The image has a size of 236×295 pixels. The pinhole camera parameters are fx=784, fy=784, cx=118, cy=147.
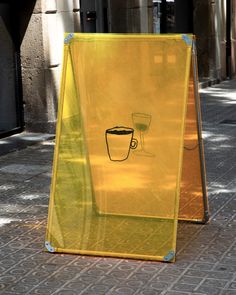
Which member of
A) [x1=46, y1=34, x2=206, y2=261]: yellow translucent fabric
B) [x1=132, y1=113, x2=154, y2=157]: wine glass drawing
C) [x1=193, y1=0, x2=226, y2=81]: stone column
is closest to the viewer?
A: [x1=46, y1=34, x2=206, y2=261]: yellow translucent fabric

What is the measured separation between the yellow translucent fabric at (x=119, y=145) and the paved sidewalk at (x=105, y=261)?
216 mm

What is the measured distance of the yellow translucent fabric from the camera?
602cm

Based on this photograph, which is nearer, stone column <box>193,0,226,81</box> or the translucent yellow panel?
the translucent yellow panel

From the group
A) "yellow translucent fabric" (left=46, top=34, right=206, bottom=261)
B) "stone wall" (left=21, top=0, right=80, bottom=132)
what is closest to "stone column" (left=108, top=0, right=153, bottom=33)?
"stone wall" (left=21, top=0, right=80, bottom=132)

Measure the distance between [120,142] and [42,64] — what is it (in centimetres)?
588

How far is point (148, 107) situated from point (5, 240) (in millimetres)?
1647

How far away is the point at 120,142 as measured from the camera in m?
6.17

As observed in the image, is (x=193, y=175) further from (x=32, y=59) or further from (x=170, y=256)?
(x=32, y=59)

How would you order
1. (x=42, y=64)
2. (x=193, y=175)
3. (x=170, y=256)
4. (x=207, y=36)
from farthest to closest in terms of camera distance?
(x=207, y=36) → (x=42, y=64) → (x=193, y=175) → (x=170, y=256)

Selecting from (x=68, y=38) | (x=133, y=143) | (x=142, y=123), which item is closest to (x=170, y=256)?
(x=133, y=143)

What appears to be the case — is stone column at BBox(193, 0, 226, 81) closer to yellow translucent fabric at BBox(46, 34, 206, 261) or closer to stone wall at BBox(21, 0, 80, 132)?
stone wall at BBox(21, 0, 80, 132)

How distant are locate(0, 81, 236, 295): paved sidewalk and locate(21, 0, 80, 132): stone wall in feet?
10.2

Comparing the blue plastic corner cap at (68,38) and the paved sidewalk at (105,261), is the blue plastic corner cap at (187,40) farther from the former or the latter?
the paved sidewalk at (105,261)

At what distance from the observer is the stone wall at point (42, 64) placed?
1177cm
